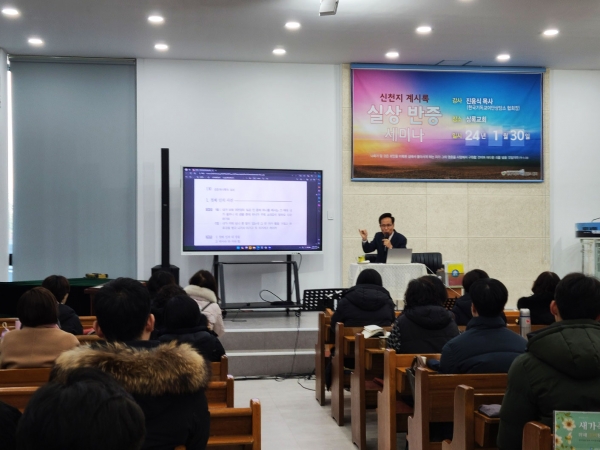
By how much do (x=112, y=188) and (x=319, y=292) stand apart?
3591 millimetres

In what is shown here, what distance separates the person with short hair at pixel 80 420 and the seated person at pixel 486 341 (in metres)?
2.39

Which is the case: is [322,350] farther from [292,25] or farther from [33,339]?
[292,25]

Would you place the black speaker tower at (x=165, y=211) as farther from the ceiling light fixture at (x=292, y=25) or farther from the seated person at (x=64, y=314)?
the seated person at (x=64, y=314)

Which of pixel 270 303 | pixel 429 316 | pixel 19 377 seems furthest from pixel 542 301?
pixel 270 303

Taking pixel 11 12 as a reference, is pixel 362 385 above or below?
below

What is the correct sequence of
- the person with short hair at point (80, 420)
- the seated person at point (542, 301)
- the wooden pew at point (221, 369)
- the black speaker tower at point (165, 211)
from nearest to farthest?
1. the person with short hair at point (80, 420)
2. the wooden pew at point (221, 369)
3. the seated person at point (542, 301)
4. the black speaker tower at point (165, 211)

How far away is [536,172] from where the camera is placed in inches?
374

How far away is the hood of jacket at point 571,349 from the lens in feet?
6.80

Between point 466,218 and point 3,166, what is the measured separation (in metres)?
6.25

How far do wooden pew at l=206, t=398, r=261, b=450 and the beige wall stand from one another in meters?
6.84

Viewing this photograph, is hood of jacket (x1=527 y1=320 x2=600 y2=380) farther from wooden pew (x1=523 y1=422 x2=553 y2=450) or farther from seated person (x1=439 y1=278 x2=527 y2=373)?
seated person (x1=439 y1=278 x2=527 y2=373)

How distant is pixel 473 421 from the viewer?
2.57 m

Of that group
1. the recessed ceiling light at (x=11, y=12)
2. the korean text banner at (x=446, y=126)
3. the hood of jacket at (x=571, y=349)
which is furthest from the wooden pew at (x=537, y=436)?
the korean text banner at (x=446, y=126)

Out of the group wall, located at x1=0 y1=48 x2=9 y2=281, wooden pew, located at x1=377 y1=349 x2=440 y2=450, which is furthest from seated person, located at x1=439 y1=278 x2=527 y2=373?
wall, located at x1=0 y1=48 x2=9 y2=281
